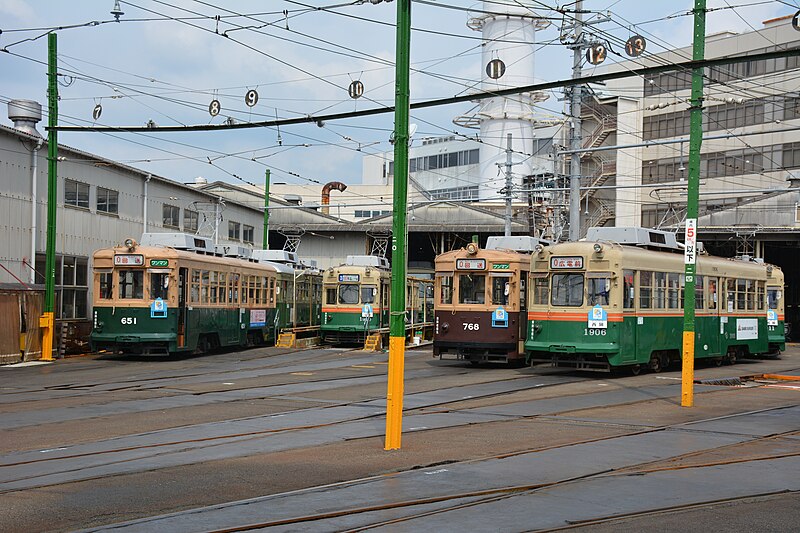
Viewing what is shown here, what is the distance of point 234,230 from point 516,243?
2920 centimetres

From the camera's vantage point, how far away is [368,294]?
3631 centimetres

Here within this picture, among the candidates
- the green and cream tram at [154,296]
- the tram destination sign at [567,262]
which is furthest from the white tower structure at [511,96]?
the tram destination sign at [567,262]

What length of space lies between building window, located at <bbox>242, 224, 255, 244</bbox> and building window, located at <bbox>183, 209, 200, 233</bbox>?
7.63 m

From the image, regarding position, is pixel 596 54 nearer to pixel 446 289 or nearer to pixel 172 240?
pixel 446 289

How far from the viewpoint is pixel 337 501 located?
8.99 metres

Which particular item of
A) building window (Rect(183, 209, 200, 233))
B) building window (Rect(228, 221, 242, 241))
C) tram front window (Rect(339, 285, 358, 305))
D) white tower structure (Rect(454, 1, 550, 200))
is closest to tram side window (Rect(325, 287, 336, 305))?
tram front window (Rect(339, 285, 358, 305))

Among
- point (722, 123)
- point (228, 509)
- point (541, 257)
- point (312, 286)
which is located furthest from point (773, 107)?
point (228, 509)

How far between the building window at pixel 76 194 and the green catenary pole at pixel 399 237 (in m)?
25.0

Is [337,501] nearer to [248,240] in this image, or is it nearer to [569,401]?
[569,401]

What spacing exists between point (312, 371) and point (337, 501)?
16.0 metres

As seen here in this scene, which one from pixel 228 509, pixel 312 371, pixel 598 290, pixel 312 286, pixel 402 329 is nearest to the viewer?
pixel 228 509

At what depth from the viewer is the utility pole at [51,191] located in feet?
89.7

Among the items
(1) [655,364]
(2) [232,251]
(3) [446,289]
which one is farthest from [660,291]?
(2) [232,251]

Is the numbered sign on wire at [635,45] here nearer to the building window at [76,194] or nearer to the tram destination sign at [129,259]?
the tram destination sign at [129,259]
